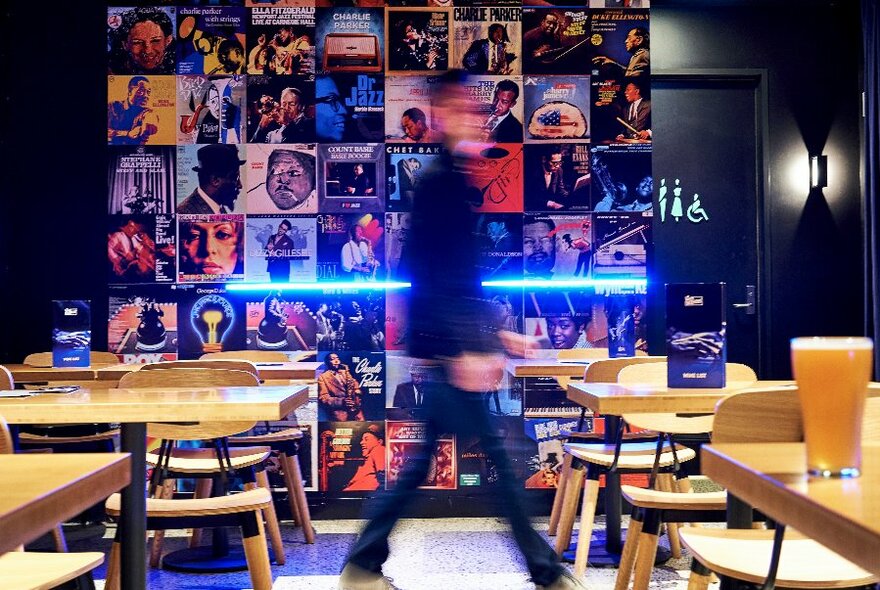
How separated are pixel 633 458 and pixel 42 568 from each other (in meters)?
2.35

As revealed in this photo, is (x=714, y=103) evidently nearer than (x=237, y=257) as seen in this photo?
No

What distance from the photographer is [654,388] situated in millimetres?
2691

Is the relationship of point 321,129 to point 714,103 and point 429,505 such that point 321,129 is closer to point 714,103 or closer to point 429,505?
point 429,505

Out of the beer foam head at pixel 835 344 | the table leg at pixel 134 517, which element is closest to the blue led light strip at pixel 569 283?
the table leg at pixel 134 517

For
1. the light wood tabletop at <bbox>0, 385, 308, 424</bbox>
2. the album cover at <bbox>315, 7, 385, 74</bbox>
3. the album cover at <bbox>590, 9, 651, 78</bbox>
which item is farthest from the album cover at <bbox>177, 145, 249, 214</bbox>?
the light wood tabletop at <bbox>0, 385, 308, 424</bbox>

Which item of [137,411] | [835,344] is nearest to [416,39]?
[137,411]

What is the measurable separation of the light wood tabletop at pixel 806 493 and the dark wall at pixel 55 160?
4.65m

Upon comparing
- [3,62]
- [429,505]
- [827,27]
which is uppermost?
[827,27]

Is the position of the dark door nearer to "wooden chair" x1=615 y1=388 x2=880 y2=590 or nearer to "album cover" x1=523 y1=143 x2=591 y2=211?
"album cover" x1=523 y1=143 x2=591 y2=211

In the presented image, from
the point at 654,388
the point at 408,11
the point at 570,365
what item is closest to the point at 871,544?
the point at 654,388

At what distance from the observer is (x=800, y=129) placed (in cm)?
607

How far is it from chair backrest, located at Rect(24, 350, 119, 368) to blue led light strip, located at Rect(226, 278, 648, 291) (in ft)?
2.36

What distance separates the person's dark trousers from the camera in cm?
273

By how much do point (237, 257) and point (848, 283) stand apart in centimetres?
389
